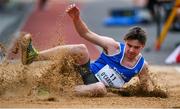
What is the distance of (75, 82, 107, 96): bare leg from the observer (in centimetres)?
935

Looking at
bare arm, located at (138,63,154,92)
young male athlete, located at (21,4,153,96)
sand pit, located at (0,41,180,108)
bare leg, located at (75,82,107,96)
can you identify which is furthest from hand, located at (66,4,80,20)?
bare arm, located at (138,63,154,92)

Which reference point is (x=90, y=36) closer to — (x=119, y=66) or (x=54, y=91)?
(x=119, y=66)

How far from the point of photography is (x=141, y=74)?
31.8 ft

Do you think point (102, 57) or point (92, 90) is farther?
point (102, 57)

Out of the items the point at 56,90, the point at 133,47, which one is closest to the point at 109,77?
the point at 133,47

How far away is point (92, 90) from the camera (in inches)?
369

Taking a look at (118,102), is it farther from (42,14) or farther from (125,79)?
(42,14)

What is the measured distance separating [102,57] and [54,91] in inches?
29.2

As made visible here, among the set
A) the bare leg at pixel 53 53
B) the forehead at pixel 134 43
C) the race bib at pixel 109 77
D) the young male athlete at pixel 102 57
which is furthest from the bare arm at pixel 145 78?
the bare leg at pixel 53 53

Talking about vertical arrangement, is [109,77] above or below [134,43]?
below

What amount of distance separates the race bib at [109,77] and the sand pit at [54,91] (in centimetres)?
17

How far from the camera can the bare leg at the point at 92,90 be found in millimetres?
9352

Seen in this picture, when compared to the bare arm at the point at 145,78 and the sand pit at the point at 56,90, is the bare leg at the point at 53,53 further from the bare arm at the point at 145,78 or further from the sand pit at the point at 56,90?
the bare arm at the point at 145,78

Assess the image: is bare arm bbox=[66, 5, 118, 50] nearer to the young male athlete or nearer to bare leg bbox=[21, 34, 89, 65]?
the young male athlete
